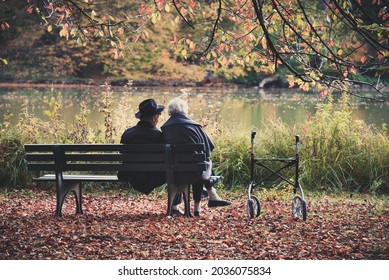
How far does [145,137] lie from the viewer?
663 centimetres

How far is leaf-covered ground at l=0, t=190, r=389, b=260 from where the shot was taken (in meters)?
5.23

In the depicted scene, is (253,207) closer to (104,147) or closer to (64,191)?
(104,147)

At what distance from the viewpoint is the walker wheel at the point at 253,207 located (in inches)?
261

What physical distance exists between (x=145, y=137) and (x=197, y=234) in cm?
124

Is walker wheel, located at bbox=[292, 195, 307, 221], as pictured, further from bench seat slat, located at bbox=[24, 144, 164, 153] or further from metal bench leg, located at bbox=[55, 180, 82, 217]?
metal bench leg, located at bbox=[55, 180, 82, 217]

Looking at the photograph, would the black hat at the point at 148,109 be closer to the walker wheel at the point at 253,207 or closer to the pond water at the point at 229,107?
the walker wheel at the point at 253,207

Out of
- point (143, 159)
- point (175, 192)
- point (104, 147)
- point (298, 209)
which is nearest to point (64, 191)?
point (104, 147)

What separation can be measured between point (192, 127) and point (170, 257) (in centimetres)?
176

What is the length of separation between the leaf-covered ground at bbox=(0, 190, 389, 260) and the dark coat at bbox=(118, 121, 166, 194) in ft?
1.07

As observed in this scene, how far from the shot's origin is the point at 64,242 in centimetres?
548

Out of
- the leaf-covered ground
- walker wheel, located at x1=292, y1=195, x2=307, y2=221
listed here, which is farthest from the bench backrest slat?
walker wheel, located at x1=292, y1=195, x2=307, y2=221
